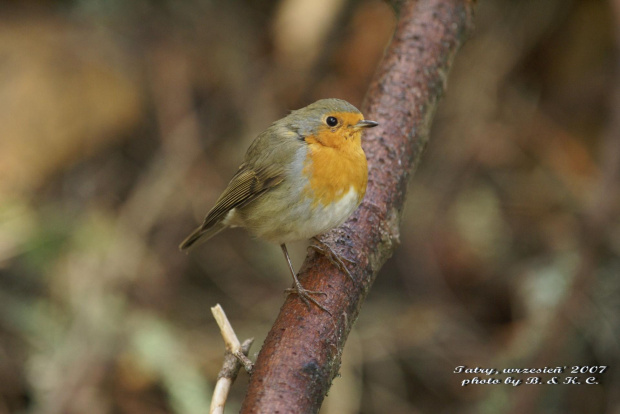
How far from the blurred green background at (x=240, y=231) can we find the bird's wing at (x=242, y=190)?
1.37 meters

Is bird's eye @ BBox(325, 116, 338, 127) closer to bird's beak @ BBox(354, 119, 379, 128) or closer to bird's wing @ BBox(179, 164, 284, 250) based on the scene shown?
bird's beak @ BBox(354, 119, 379, 128)

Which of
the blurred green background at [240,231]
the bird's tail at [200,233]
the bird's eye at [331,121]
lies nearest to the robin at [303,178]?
the bird's eye at [331,121]

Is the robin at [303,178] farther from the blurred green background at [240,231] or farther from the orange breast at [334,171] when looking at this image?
the blurred green background at [240,231]

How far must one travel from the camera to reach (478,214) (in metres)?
5.37

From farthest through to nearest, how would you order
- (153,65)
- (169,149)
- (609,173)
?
1. (153,65)
2. (169,149)
3. (609,173)

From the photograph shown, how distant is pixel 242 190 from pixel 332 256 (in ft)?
2.33

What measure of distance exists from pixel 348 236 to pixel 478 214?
3145 mm

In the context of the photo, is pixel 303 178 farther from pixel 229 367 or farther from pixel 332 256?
pixel 229 367

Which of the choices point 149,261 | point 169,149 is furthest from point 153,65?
point 149,261

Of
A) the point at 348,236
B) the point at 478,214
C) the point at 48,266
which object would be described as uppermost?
the point at 478,214

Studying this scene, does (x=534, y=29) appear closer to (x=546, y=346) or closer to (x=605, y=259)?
(x=605, y=259)

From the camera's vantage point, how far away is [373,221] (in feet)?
8.26

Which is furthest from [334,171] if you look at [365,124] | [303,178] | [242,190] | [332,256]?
[242,190]

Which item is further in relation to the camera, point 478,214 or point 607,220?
point 478,214
